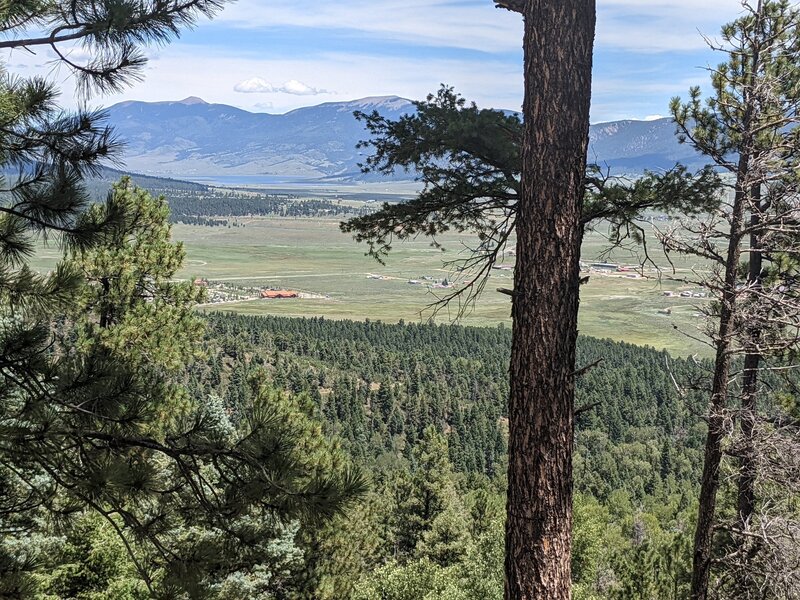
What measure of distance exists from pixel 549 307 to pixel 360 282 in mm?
137182

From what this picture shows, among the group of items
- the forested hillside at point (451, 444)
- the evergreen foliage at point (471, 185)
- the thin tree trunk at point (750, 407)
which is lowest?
the forested hillside at point (451, 444)

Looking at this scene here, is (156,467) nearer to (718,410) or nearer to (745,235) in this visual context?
(718,410)

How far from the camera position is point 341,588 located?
12.0 meters

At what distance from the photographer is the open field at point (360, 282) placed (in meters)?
99.9

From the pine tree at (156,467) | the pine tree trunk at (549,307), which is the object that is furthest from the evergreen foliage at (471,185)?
the pine tree at (156,467)

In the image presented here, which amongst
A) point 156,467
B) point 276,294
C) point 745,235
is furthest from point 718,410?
point 276,294

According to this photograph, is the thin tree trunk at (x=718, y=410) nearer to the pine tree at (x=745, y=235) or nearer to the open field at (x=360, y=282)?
the pine tree at (x=745, y=235)

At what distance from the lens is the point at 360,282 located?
140 metres

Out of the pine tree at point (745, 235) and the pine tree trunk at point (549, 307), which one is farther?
the pine tree at point (745, 235)

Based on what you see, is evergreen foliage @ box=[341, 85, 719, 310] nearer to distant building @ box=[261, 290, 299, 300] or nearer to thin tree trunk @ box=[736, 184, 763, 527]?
thin tree trunk @ box=[736, 184, 763, 527]

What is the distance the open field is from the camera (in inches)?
3932

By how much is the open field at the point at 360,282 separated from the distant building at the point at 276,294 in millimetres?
3136

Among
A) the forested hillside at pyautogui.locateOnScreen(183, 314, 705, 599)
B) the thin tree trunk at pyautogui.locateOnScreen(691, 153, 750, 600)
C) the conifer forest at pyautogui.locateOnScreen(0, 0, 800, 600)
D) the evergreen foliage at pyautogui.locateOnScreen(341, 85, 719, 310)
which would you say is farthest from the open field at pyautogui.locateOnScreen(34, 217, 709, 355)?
the thin tree trunk at pyautogui.locateOnScreen(691, 153, 750, 600)

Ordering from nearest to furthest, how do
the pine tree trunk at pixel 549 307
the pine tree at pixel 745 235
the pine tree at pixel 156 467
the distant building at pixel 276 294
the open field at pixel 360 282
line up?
the pine tree at pixel 156 467, the pine tree trunk at pixel 549 307, the pine tree at pixel 745 235, the open field at pixel 360 282, the distant building at pixel 276 294
